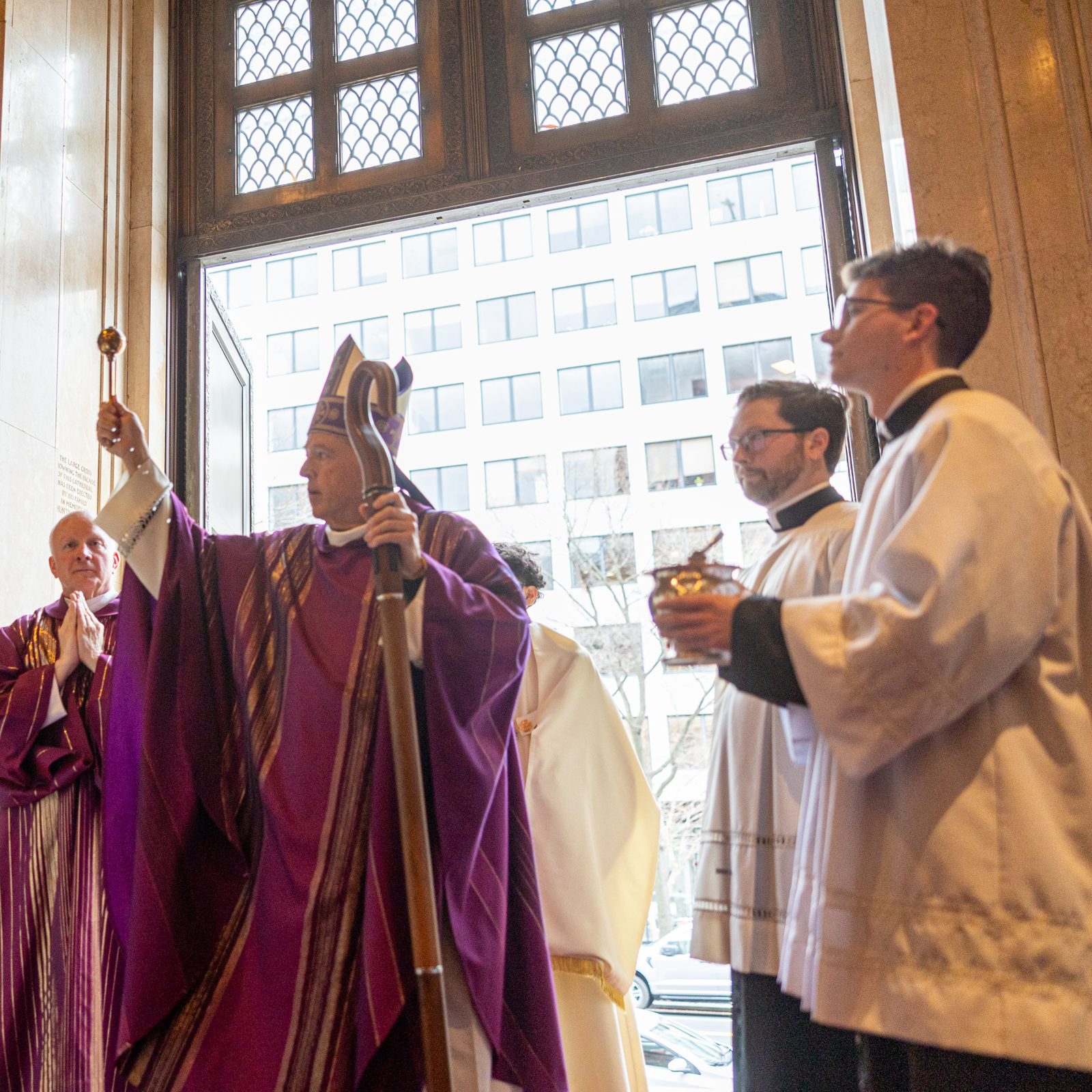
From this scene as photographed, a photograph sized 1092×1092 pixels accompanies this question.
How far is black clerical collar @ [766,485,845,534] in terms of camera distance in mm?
2875

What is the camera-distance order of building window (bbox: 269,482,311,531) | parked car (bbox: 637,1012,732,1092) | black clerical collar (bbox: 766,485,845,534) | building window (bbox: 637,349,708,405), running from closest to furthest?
black clerical collar (bbox: 766,485,845,534)
parked car (bbox: 637,1012,732,1092)
building window (bbox: 269,482,311,531)
building window (bbox: 637,349,708,405)

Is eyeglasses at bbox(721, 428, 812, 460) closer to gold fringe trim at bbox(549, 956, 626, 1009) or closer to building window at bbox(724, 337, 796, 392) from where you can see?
gold fringe trim at bbox(549, 956, 626, 1009)

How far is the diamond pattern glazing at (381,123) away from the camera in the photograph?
552cm

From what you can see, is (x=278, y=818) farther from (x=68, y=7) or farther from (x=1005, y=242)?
(x=68, y=7)

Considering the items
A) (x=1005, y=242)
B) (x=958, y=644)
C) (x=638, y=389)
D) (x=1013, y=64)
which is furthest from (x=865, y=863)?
(x=638, y=389)

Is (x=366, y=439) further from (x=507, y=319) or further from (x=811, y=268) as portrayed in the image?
(x=507, y=319)

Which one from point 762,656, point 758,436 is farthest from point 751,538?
point 762,656

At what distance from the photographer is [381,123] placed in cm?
559

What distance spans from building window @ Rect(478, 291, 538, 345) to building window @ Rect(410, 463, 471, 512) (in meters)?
1.43

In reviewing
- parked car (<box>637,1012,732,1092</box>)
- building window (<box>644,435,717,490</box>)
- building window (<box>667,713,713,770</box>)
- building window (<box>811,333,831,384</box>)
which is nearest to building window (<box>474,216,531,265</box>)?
building window (<box>644,435,717,490</box>)

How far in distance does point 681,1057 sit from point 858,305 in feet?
15.2

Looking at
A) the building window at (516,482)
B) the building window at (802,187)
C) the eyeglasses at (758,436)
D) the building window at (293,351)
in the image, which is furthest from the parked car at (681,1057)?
the building window at (293,351)

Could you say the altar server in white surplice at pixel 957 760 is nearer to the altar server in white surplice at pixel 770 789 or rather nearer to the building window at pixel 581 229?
the altar server in white surplice at pixel 770 789

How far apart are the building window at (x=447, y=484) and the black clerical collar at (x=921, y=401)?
9937 mm
